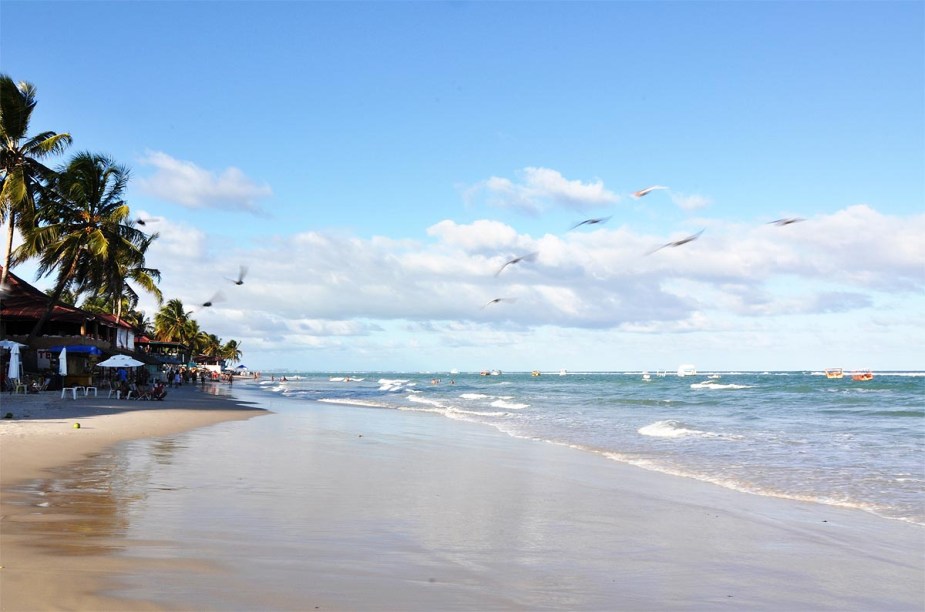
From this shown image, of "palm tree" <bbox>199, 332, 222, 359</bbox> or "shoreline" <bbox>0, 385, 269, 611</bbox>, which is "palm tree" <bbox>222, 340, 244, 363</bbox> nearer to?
"palm tree" <bbox>199, 332, 222, 359</bbox>

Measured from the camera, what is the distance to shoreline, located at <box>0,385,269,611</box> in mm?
4461

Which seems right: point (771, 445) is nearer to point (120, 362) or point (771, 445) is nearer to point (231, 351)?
point (120, 362)

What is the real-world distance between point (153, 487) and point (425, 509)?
3583 millimetres

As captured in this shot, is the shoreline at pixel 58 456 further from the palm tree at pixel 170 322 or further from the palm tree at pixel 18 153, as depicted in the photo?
the palm tree at pixel 170 322

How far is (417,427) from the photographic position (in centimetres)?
2256

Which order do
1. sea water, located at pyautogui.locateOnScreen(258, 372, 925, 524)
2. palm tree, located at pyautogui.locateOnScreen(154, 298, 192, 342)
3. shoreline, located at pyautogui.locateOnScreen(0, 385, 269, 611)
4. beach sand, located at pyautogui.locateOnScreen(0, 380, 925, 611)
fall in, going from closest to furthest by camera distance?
shoreline, located at pyautogui.locateOnScreen(0, 385, 269, 611) → beach sand, located at pyautogui.locateOnScreen(0, 380, 925, 611) → sea water, located at pyautogui.locateOnScreen(258, 372, 925, 524) → palm tree, located at pyautogui.locateOnScreen(154, 298, 192, 342)

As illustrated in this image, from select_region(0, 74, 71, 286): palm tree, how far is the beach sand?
18.2 meters

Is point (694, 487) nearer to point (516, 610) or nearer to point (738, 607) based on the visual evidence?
point (738, 607)

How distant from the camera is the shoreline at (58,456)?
4.46 m

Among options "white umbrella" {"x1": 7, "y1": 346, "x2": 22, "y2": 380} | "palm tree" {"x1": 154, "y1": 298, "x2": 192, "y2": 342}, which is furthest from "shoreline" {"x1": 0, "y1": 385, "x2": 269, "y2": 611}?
"palm tree" {"x1": 154, "y1": 298, "x2": 192, "y2": 342}

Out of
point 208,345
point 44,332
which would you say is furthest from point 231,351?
point 44,332

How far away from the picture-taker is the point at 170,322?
80.8 metres

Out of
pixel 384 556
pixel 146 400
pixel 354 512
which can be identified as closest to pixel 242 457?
pixel 354 512

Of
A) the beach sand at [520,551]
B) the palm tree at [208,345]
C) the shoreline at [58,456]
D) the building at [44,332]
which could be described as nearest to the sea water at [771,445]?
the beach sand at [520,551]
